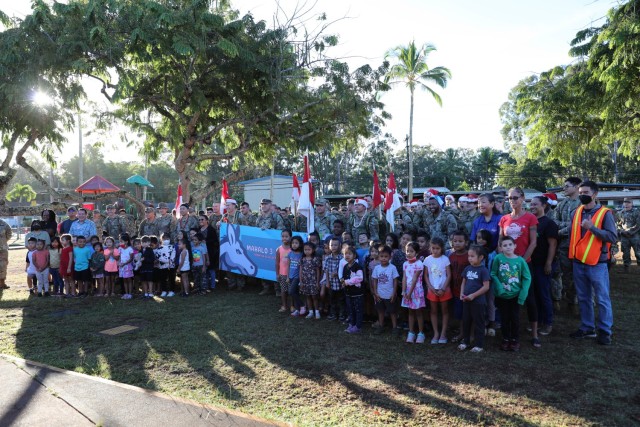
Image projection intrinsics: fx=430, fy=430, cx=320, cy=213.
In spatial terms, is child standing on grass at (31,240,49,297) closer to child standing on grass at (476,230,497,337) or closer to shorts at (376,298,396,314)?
shorts at (376,298,396,314)

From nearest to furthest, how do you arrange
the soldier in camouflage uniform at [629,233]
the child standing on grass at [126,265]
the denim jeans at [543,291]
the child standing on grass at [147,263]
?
the denim jeans at [543,291], the child standing on grass at [147,263], the child standing on grass at [126,265], the soldier in camouflage uniform at [629,233]

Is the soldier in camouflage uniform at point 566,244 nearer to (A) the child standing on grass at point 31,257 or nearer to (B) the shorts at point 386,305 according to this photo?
(B) the shorts at point 386,305

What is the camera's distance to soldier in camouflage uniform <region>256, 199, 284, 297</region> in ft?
29.3

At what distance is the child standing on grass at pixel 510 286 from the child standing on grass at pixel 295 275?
10.1 feet

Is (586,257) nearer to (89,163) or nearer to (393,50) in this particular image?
(393,50)

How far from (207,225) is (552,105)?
9.99 m

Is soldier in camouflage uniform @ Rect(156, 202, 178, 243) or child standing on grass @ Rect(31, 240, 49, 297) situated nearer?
child standing on grass @ Rect(31, 240, 49, 297)

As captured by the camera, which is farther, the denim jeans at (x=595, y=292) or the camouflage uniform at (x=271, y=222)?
the camouflage uniform at (x=271, y=222)

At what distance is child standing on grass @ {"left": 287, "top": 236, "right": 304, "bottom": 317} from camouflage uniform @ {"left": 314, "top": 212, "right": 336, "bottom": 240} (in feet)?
4.87

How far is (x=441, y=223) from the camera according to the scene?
24.5 feet

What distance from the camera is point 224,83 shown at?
12.3m

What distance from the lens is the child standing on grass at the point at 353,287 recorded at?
19.7ft

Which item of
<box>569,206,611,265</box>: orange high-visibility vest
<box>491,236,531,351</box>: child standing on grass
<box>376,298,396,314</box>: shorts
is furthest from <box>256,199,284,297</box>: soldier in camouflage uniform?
<box>569,206,611,265</box>: orange high-visibility vest

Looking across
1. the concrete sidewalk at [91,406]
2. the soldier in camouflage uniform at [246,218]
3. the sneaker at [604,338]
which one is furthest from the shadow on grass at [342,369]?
the soldier in camouflage uniform at [246,218]
